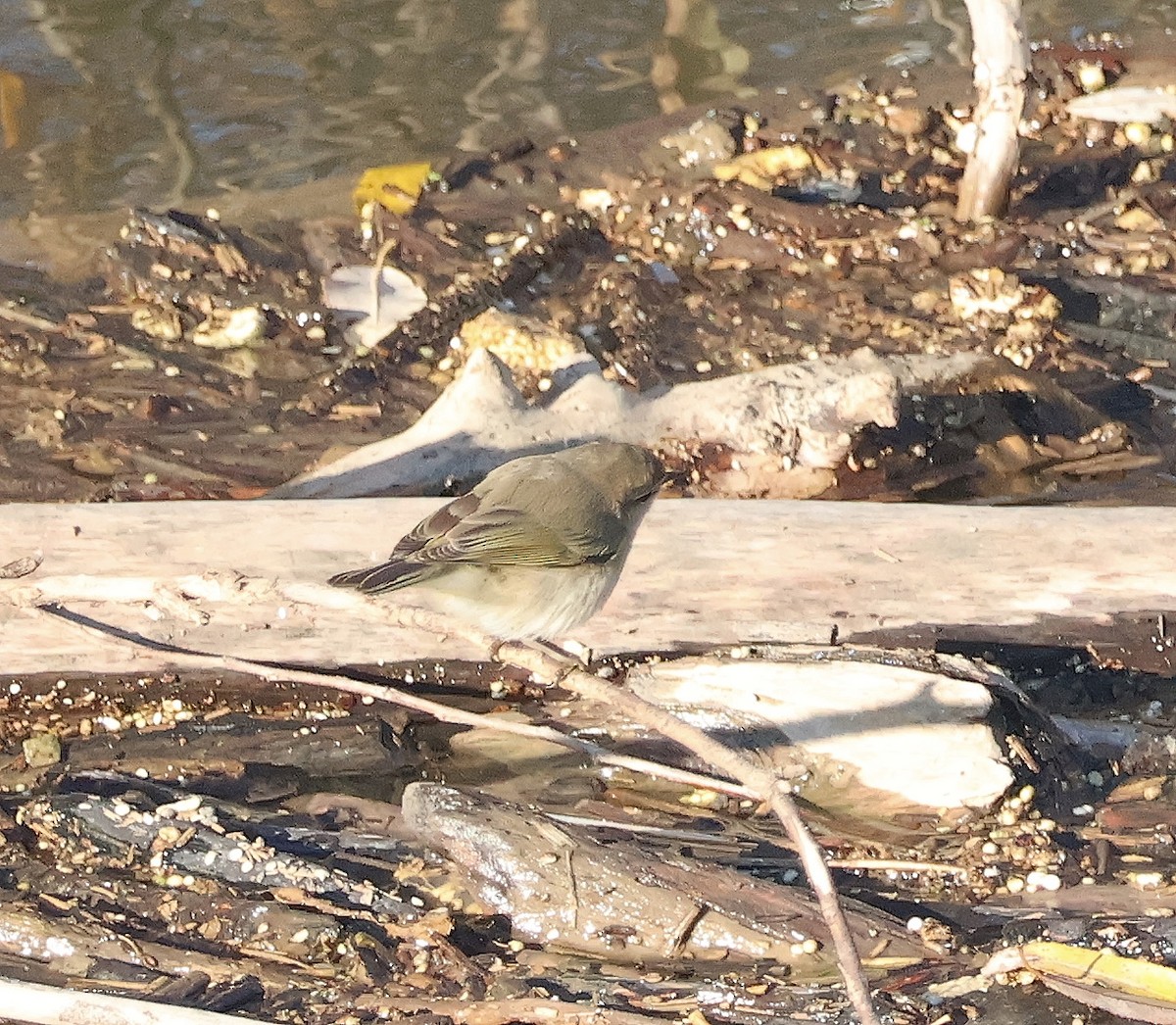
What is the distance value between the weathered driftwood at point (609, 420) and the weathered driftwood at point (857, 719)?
125 cm

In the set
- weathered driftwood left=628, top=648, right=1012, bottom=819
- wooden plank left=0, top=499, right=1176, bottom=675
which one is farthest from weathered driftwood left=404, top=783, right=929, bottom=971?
wooden plank left=0, top=499, right=1176, bottom=675

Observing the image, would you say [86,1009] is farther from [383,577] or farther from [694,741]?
[694,741]

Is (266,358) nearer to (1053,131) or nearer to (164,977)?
(164,977)

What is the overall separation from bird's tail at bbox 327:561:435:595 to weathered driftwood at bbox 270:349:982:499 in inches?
53.1

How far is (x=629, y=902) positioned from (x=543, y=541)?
3.56 feet

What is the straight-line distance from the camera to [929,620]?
4730 millimetres

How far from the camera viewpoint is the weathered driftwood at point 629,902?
383 centimetres

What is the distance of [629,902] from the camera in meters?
3.91

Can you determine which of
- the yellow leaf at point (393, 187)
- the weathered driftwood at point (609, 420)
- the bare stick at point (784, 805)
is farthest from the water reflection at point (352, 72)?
the bare stick at point (784, 805)

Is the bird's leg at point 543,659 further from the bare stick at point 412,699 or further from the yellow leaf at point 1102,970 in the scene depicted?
the yellow leaf at point 1102,970

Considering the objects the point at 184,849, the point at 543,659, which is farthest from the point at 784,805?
the point at 184,849

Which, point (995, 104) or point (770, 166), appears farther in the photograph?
point (770, 166)

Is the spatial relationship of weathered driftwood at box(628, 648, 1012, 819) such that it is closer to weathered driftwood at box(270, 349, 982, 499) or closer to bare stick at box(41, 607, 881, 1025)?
bare stick at box(41, 607, 881, 1025)

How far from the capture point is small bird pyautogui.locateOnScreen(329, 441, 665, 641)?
14.6ft
